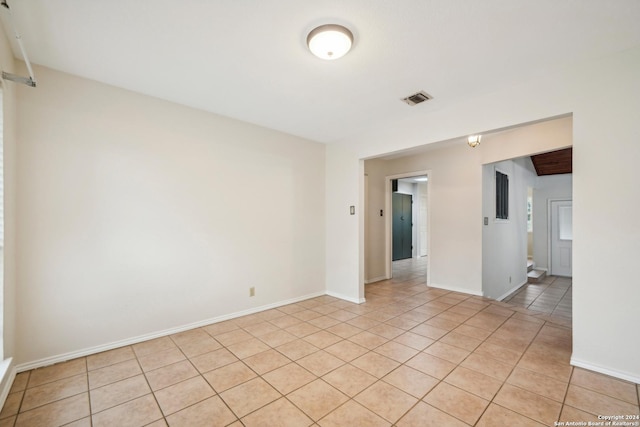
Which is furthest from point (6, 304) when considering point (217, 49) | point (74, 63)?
point (217, 49)

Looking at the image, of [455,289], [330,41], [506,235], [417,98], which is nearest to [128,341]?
[330,41]

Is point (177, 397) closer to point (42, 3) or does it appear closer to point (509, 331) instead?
point (42, 3)

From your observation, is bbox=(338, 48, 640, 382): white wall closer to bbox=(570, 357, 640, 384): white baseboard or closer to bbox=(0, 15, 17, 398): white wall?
bbox=(570, 357, 640, 384): white baseboard

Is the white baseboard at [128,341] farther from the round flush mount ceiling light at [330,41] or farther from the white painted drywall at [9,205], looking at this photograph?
the round flush mount ceiling light at [330,41]

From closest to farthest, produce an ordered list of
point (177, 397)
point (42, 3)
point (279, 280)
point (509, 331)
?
point (42, 3)
point (177, 397)
point (509, 331)
point (279, 280)

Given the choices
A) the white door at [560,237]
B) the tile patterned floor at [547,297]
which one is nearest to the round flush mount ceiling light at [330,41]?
the tile patterned floor at [547,297]

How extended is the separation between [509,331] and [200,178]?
13.0 feet

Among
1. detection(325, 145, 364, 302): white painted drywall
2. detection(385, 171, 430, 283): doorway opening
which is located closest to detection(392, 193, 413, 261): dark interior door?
detection(385, 171, 430, 283): doorway opening

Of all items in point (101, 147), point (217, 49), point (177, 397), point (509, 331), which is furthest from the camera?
point (509, 331)

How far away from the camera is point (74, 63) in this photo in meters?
2.27

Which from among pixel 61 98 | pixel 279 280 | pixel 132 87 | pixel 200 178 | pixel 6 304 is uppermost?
pixel 132 87

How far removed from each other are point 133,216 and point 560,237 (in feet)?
32.1

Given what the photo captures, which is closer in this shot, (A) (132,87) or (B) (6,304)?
(B) (6,304)

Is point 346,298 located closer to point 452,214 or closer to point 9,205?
point 452,214
